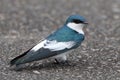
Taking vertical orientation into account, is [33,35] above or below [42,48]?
below

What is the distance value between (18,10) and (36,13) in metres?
0.44

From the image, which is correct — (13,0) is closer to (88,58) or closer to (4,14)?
(4,14)

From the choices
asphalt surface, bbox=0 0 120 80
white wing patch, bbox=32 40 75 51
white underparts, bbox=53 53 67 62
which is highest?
white wing patch, bbox=32 40 75 51

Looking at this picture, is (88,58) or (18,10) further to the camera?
(18,10)

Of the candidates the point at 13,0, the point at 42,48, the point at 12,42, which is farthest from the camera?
the point at 13,0

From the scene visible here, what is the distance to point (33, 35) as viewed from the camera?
935 cm

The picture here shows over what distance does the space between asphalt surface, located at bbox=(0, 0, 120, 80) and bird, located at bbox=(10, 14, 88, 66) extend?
0.21m

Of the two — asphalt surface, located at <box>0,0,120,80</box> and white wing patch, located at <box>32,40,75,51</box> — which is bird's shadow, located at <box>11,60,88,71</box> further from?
white wing patch, located at <box>32,40,75,51</box>

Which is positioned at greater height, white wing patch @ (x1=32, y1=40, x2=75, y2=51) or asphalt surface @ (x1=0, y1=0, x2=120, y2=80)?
white wing patch @ (x1=32, y1=40, x2=75, y2=51)

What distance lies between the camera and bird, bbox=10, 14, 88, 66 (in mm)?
6281

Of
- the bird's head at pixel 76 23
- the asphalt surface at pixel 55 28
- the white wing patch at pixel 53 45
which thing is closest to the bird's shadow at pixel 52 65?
the asphalt surface at pixel 55 28

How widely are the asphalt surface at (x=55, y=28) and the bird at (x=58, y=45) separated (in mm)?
208

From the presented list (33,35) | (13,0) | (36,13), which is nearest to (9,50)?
(33,35)

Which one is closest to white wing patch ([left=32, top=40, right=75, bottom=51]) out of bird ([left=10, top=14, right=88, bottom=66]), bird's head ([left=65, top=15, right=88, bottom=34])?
bird ([left=10, top=14, right=88, bottom=66])
